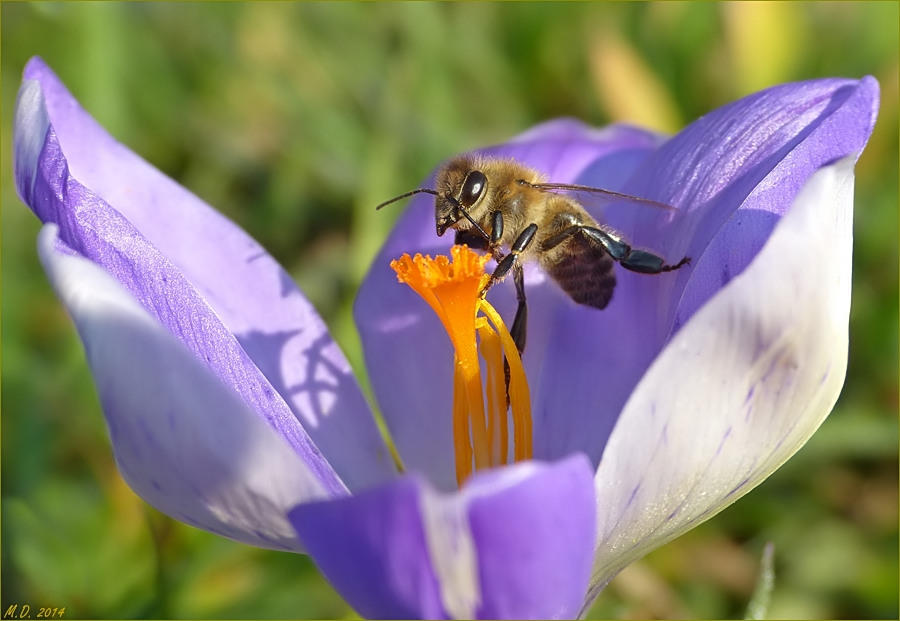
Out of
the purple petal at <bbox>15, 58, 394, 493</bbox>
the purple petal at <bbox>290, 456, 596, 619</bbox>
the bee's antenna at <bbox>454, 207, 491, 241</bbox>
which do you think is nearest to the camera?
the purple petal at <bbox>290, 456, 596, 619</bbox>

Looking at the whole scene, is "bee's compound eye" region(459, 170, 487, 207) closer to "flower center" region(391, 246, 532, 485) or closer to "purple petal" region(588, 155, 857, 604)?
"flower center" region(391, 246, 532, 485)

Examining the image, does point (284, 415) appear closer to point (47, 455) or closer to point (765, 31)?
point (47, 455)

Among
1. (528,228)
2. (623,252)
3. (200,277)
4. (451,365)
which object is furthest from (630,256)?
(200,277)

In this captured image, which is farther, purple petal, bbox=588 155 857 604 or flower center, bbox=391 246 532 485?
flower center, bbox=391 246 532 485

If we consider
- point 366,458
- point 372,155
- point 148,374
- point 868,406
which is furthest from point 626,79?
point 148,374

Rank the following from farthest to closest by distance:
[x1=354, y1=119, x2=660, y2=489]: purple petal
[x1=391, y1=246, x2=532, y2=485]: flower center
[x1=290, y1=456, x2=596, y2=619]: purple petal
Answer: [x1=354, y1=119, x2=660, y2=489]: purple petal, [x1=391, y1=246, x2=532, y2=485]: flower center, [x1=290, y1=456, x2=596, y2=619]: purple petal

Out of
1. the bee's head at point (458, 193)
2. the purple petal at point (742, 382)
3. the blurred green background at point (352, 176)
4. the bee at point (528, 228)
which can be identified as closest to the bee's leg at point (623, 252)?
the bee at point (528, 228)

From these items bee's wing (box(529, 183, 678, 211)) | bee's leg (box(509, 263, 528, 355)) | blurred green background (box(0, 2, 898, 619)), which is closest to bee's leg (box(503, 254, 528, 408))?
bee's leg (box(509, 263, 528, 355))

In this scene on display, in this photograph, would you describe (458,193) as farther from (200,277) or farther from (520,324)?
(200,277)
